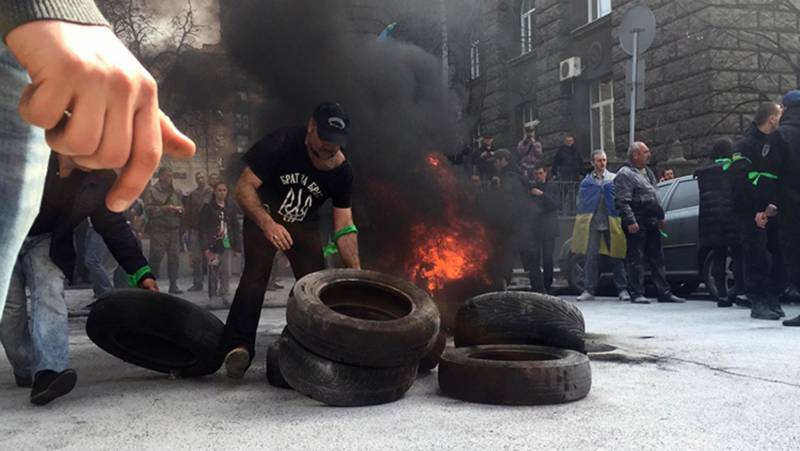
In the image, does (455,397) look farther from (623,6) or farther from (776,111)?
(623,6)

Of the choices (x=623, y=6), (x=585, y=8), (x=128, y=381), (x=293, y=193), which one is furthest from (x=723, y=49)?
(x=128, y=381)

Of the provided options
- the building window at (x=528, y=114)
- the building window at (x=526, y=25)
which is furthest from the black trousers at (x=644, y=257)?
the building window at (x=526, y=25)

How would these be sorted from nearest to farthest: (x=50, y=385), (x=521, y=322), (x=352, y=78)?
(x=50, y=385)
(x=521, y=322)
(x=352, y=78)

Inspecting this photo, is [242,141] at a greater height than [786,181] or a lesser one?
greater

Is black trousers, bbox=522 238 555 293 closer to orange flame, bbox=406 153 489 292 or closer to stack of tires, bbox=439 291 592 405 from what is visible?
orange flame, bbox=406 153 489 292

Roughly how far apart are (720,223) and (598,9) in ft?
37.2

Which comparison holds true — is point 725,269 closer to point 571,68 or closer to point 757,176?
point 757,176

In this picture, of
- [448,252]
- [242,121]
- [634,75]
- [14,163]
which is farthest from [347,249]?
[634,75]

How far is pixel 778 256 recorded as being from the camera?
7844mm

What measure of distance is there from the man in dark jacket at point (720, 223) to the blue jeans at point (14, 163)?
8.22 metres

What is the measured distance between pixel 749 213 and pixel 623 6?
33.0ft

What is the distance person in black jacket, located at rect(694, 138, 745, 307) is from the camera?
862 cm

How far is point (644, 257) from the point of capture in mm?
9602

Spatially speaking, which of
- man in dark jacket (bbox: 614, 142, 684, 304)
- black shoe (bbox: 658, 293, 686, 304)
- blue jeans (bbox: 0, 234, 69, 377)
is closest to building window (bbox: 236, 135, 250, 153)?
man in dark jacket (bbox: 614, 142, 684, 304)
